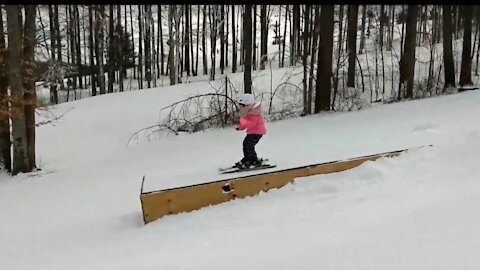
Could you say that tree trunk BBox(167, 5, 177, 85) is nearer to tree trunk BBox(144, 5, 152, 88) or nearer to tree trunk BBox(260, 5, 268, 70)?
tree trunk BBox(144, 5, 152, 88)

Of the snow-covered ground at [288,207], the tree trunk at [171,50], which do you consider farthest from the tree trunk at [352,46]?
the tree trunk at [171,50]

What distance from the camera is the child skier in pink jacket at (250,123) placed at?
7.37m

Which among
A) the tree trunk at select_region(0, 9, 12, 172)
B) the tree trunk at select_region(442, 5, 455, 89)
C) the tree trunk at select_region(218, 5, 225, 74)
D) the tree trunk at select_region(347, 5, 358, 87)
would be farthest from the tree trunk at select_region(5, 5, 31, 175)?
the tree trunk at select_region(218, 5, 225, 74)

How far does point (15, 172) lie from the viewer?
12094 millimetres

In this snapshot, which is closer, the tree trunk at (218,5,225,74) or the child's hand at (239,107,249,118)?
the child's hand at (239,107,249,118)

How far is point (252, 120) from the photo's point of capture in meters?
7.48

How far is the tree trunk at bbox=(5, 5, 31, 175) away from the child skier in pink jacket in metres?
6.43

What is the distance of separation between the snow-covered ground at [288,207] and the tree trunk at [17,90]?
0.51 m

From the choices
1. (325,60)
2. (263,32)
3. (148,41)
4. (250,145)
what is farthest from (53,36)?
(250,145)

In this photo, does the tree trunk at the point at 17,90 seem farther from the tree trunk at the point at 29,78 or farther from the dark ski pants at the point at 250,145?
the dark ski pants at the point at 250,145

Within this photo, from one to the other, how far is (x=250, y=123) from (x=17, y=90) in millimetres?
6779

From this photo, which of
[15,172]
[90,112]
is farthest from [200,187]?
[90,112]

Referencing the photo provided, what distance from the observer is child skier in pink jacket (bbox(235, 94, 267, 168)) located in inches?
290

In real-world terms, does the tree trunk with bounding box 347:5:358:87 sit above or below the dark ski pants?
above
